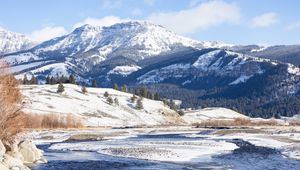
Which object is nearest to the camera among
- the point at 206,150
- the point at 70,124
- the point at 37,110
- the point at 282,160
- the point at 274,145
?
the point at 282,160

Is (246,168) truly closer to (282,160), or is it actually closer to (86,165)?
(282,160)

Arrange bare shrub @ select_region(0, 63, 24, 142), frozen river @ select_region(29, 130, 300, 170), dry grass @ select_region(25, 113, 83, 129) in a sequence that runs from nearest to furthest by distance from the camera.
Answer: bare shrub @ select_region(0, 63, 24, 142) → frozen river @ select_region(29, 130, 300, 170) → dry grass @ select_region(25, 113, 83, 129)

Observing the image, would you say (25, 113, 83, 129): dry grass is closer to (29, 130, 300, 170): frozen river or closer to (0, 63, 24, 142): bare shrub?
(29, 130, 300, 170): frozen river

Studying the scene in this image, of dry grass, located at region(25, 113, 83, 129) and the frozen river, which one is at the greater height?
dry grass, located at region(25, 113, 83, 129)

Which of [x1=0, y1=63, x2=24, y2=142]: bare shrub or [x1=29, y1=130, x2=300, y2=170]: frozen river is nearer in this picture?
[x1=0, y1=63, x2=24, y2=142]: bare shrub

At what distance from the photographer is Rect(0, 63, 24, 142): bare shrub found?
49.1 meters

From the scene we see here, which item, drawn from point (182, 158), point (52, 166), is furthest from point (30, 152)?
point (182, 158)

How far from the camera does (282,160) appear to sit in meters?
55.8

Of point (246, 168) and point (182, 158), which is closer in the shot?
point (246, 168)

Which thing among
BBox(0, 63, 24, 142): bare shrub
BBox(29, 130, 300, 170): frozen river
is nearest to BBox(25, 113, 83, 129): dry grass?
BBox(29, 130, 300, 170): frozen river

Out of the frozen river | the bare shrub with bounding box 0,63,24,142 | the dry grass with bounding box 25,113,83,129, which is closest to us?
the bare shrub with bounding box 0,63,24,142

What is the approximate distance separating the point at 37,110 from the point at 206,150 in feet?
393

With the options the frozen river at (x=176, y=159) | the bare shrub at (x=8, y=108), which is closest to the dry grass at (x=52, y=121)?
the frozen river at (x=176, y=159)

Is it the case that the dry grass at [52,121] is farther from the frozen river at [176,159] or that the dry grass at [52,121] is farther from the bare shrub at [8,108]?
the bare shrub at [8,108]
